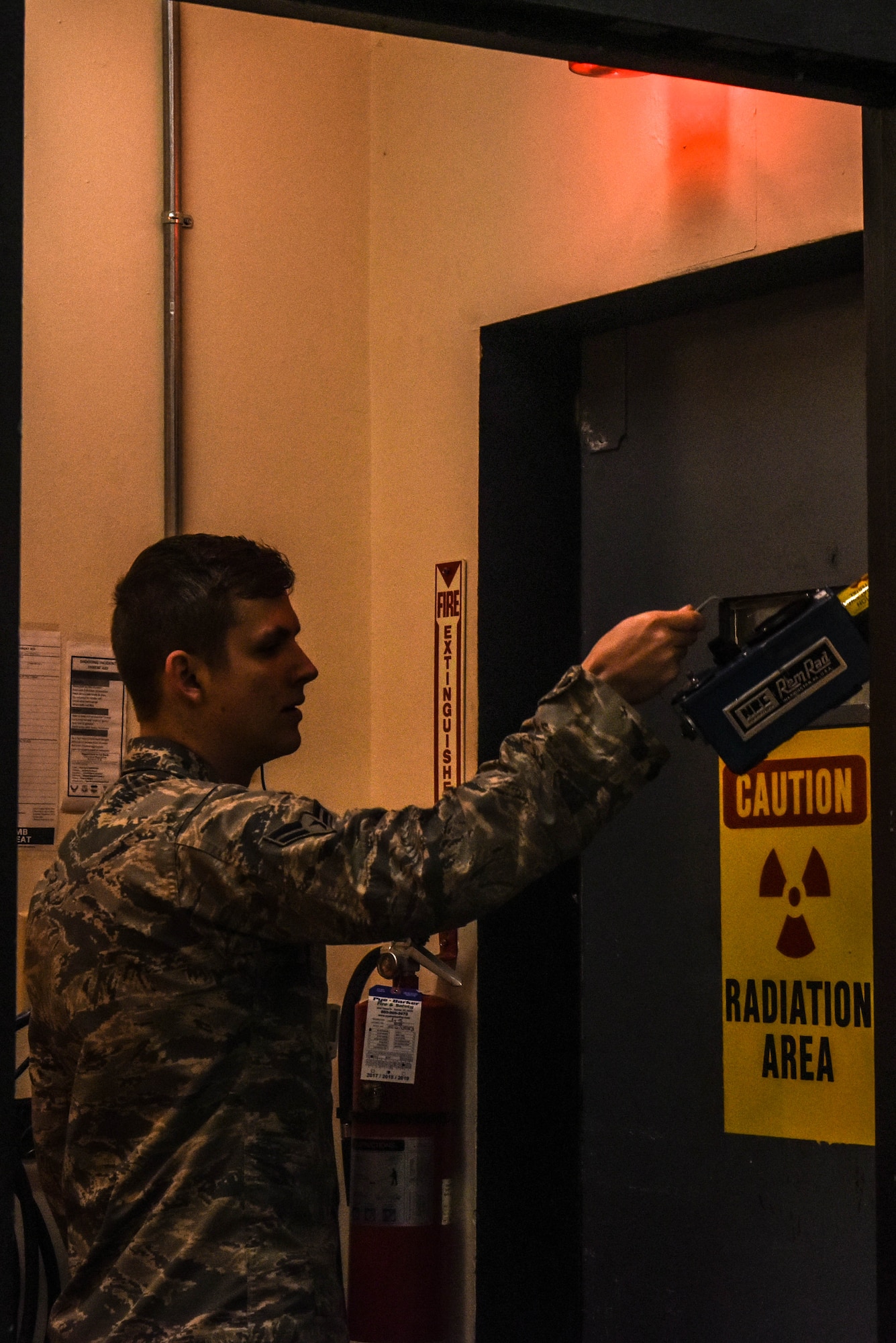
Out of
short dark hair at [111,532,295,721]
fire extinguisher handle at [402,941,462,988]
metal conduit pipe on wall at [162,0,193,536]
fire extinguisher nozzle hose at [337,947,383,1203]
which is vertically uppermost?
metal conduit pipe on wall at [162,0,193,536]

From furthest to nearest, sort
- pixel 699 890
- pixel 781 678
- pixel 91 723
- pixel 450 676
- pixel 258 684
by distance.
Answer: pixel 450 676, pixel 91 723, pixel 699 890, pixel 258 684, pixel 781 678

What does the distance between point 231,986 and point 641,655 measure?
0.64 meters

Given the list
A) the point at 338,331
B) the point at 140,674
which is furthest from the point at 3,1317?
the point at 338,331

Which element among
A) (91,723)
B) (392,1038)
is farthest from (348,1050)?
(91,723)

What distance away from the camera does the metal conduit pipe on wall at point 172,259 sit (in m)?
3.61

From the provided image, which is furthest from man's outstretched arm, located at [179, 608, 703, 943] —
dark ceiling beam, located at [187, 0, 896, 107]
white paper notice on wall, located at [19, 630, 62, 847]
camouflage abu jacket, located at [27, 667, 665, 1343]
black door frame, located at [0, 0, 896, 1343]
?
white paper notice on wall, located at [19, 630, 62, 847]

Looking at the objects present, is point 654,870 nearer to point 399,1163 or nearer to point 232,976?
point 399,1163

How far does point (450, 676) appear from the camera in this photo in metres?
3.70

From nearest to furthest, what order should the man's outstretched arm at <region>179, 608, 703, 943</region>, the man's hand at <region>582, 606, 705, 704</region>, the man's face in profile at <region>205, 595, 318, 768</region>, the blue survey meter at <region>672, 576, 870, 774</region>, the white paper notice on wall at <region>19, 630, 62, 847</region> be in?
the man's outstretched arm at <region>179, 608, 703, 943</region>, the man's hand at <region>582, 606, 705, 704</region>, the blue survey meter at <region>672, 576, 870, 774</region>, the man's face in profile at <region>205, 595, 318, 768</region>, the white paper notice on wall at <region>19, 630, 62, 847</region>

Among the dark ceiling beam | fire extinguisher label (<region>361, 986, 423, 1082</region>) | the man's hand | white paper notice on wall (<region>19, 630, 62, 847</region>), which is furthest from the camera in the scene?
fire extinguisher label (<region>361, 986, 423, 1082</region>)

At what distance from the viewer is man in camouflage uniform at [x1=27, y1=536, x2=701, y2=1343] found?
6.37 ft

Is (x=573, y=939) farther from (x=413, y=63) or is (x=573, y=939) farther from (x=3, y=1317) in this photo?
(x=3, y=1317)

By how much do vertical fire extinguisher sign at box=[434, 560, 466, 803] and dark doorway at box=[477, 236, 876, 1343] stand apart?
8 cm

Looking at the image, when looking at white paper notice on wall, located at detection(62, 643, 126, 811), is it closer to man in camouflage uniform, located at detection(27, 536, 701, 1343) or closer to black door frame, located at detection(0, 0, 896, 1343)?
man in camouflage uniform, located at detection(27, 536, 701, 1343)
